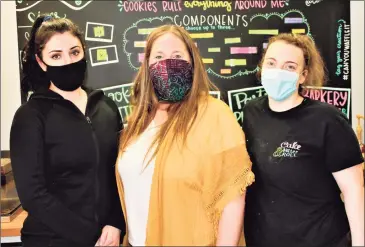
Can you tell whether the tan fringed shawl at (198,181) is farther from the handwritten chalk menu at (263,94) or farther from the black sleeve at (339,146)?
the handwritten chalk menu at (263,94)

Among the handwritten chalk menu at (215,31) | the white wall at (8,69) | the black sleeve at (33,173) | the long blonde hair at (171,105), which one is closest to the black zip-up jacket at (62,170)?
the black sleeve at (33,173)

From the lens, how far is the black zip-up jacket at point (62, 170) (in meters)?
→ 1.50

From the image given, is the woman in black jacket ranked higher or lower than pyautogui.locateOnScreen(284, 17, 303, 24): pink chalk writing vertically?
lower

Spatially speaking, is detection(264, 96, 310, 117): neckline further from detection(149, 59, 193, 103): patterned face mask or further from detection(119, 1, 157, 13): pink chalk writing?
detection(119, 1, 157, 13): pink chalk writing

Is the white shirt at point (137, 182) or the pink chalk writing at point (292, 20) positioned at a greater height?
the pink chalk writing at point (292, 20)

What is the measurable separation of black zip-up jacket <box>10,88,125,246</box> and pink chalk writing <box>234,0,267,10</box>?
160 cm

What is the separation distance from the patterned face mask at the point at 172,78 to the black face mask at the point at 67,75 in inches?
11.1

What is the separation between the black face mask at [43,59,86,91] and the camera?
159 cm

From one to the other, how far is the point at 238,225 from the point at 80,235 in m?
0.58

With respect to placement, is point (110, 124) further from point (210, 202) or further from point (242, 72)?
point (242, 72)

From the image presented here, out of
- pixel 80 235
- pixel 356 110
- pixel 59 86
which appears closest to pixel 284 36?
pixel 59 86

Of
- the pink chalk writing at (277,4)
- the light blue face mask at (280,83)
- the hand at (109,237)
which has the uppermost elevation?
the pink chalk writing at (277,4)

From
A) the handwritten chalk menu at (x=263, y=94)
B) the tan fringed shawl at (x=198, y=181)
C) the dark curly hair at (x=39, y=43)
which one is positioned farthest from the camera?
the handwritten chalk menu at (x=263, y=94)

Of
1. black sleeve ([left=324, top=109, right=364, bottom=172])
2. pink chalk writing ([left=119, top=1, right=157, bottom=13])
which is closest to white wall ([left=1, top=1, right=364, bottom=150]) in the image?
pink chalk writing ([left=119, top=1, right=157, bottom=13])
